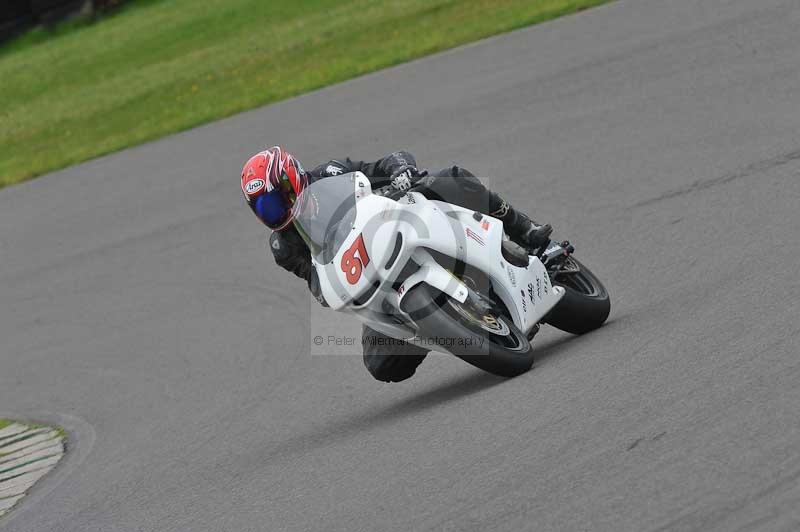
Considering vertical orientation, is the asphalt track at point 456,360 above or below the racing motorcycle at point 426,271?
below

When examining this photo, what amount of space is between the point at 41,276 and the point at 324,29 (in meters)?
9.94

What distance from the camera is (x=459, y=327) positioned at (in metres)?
6.04

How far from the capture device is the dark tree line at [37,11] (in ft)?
103

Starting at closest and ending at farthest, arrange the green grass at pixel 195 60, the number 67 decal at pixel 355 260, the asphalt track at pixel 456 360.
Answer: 1. the asphalt track at pixel 456 360
2. the number 67 decal at pixel 355 260
3. the green grass at pixel 195 60

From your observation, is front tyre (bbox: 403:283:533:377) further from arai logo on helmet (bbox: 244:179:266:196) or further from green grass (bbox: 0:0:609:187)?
green grass (bbox: 0:0:609:187)

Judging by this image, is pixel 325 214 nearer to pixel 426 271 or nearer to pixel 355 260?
pixel 355 260

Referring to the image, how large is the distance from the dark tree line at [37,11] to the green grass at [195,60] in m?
1.52

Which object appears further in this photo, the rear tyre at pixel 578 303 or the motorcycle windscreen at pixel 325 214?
the rear tyre at pixel 578 303

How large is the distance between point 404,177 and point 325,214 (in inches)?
17.5

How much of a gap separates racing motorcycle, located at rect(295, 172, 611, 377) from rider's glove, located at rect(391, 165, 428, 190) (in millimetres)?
42

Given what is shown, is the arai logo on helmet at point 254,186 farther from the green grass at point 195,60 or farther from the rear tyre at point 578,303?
the green grass at point 195,60

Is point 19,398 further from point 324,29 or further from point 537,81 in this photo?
point 324,29

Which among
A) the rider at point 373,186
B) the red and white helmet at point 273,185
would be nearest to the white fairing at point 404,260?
the rider at point 373,186

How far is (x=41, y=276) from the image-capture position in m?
12.5
